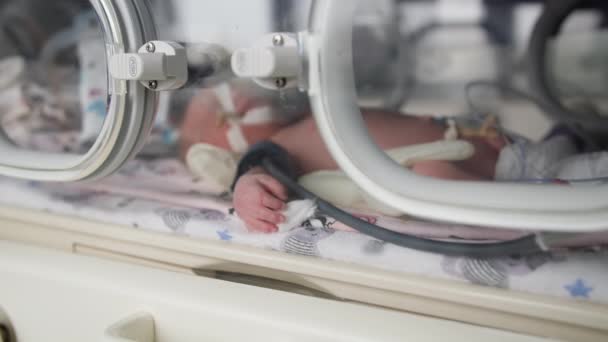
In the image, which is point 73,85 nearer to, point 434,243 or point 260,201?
point 260,201

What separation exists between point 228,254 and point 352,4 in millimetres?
320

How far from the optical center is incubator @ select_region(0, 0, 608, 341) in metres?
0.50

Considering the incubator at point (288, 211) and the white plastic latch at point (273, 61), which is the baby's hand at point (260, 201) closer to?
the incubator at point (288, 211)

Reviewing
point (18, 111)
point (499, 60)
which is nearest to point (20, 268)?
point (18, 111)

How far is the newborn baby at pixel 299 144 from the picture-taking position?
65cm

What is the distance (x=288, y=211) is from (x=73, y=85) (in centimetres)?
75

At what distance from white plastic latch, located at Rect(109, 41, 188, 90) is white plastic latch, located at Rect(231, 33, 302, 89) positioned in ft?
0.32

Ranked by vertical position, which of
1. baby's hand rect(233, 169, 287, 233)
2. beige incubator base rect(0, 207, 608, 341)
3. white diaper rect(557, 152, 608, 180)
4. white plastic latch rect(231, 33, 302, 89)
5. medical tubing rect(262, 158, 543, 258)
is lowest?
beige incubator base rect(0, 207, 608, 341)

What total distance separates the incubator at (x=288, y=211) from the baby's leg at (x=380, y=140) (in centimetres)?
1

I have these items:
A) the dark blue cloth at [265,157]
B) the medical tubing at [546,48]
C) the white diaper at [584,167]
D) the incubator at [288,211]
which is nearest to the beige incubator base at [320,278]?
the incubator at [288,211]

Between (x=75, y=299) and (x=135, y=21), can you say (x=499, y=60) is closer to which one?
(x=135, y=21)

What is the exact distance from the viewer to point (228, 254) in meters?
0.64

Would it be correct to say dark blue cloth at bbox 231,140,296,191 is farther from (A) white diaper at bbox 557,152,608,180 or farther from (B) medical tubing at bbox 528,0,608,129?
(B) medical tubing at bbox 528,0,608,129

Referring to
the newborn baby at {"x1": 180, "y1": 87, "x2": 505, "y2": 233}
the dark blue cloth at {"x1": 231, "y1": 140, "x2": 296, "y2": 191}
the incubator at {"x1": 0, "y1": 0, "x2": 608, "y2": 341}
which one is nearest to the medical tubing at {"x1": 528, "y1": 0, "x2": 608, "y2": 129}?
the incubator at {"x1": 0, "y1": 0, "x2": 608, "y2": 341}
